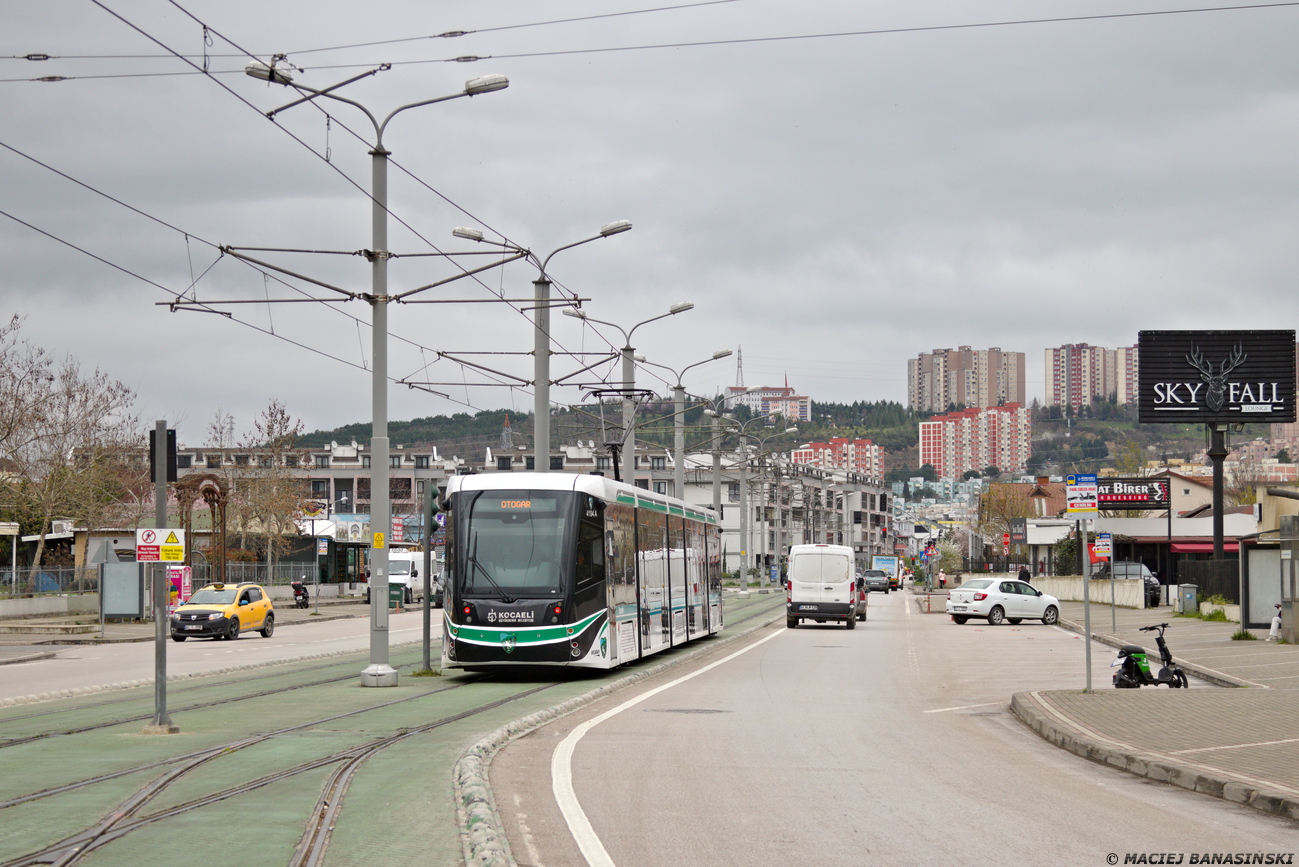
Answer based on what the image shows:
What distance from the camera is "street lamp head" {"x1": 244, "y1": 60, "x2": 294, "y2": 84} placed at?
18.8 meters

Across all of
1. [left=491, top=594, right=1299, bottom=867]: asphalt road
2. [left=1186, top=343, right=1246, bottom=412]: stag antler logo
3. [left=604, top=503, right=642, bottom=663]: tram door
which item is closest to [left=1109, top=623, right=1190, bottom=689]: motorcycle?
[left=491, top=594, right=1299, bottom=867]: asphalt road

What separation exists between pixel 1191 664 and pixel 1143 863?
18.6 meters

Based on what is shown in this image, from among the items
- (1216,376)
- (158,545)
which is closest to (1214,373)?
(1216,376)

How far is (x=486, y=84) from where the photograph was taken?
2084 cm

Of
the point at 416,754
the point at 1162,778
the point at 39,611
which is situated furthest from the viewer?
the point at 39,611

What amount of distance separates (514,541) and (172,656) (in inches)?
521

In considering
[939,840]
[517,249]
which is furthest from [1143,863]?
[517,249]

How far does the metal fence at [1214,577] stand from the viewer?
142 ft

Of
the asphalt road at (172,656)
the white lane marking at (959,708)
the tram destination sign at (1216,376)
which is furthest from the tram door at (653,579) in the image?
the tram destination sign at (1216,376)

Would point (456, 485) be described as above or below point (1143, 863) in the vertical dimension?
above

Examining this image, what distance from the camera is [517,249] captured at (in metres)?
23.9

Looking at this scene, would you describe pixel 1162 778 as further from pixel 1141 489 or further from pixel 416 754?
pixel 1141 489

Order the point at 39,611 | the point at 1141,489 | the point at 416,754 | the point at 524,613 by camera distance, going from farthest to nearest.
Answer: the point at 1141,489
the point at 39,611
the point at 524,613
the point at 416,754

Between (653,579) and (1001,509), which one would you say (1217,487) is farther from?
(1001,509)
